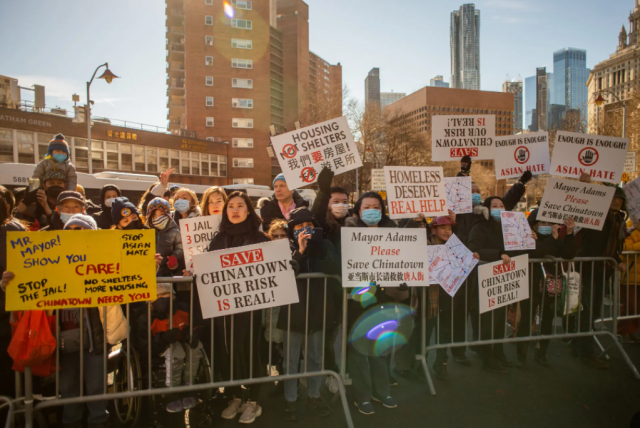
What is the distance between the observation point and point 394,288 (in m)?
4.12

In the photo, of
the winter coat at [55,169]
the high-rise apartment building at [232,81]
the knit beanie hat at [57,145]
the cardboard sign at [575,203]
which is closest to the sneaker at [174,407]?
the winter coat at [55,169]

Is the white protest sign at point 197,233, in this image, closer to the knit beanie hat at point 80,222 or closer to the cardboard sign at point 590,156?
the knit beanie hat at point 80,222

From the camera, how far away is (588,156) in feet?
17.8

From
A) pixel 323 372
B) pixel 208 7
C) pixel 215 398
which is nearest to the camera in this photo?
pixel 323 372

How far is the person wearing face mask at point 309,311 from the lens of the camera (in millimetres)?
3859

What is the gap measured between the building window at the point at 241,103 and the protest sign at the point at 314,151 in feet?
163

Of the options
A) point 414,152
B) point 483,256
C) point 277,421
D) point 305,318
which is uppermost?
point 414,152

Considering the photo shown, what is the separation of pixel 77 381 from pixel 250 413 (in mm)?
1537

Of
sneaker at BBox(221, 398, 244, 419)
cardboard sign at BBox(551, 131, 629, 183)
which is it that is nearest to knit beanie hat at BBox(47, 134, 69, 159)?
sneaker at BBox(221, 398, 244, 419)

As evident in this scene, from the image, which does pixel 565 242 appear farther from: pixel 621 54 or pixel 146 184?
pixel 621 54

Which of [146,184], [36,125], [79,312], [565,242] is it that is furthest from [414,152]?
[79,312]

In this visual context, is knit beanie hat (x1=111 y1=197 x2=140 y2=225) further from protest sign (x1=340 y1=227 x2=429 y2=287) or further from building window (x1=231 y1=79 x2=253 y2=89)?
building window (x1=231 y1=79 x2=253 y2=89)

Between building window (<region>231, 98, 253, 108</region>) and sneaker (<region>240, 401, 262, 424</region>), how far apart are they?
168 ft

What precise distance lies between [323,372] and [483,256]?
240 cm
